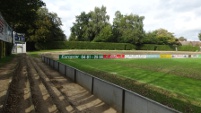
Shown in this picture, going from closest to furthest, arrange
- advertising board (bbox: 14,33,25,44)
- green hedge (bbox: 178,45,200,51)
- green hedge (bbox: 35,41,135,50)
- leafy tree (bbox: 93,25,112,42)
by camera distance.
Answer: advertising board (bbox: 14,33,25,44)
green hedge (bbox: 35,41,135,50)
leafy tree (bbox: 93,25,112,42)
green hedge (bbox: 178,45,200,51)

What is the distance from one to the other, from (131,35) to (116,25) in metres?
13.1

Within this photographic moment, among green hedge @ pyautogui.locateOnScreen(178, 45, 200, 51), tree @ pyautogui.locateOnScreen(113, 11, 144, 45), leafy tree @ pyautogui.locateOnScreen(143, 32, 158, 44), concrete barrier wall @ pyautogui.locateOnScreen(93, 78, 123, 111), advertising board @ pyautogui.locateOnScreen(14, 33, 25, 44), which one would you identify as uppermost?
tree @ pyautogui.locateOnScreen(113, 11, 144, 45)

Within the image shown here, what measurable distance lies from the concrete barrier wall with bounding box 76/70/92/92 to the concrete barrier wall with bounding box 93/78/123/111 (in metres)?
0.96

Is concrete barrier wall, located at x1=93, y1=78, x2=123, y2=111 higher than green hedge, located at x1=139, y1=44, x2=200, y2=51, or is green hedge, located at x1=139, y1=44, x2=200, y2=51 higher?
green hedge, located at x1=139, y1=44, x2=200, y2=51

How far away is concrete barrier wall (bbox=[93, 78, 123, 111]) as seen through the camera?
9.34 metres

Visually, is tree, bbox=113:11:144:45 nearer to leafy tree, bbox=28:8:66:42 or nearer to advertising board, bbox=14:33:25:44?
leafy tree, bbox=28:8:66:42

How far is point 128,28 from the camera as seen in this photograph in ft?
323

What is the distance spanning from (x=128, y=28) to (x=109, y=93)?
90.1m

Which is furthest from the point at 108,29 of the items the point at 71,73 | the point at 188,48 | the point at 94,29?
the point at 71,73

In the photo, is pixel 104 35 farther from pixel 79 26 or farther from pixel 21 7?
pixel 21 7

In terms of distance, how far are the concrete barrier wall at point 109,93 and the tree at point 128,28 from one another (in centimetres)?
8001

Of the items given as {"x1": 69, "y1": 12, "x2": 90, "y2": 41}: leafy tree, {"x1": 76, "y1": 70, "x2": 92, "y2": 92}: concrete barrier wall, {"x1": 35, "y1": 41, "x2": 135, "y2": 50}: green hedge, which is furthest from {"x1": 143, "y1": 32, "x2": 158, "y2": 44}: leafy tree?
Answer: {"x1": 76, "y1": 70, "x2": 92, "y2": 92}: concrete barrier wall

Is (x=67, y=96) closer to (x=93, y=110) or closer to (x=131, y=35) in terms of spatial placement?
(x=93, y=110)

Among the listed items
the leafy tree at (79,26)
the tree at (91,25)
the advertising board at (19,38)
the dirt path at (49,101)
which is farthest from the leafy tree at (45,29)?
the dirt path at (49,101)
